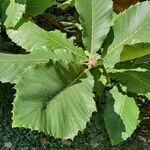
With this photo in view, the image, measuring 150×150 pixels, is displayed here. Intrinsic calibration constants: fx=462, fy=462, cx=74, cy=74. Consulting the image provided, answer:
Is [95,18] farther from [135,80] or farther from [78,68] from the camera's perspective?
[135,80]

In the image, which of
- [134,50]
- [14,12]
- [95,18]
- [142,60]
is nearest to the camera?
[134,50]

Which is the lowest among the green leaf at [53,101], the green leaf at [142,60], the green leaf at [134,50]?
the green leaf at [142,60]

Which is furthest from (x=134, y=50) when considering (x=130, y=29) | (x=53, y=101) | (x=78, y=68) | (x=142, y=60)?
(x=142, y=60)

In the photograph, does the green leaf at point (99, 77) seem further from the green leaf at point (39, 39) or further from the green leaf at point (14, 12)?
the green leaf at point (14, 12)

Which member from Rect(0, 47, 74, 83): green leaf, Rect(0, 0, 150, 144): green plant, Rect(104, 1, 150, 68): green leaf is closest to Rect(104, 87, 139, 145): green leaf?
Rect(0, 0, 150, 144): green plant

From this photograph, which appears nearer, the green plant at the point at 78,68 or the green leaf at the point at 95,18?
the green plant at the point at 78,68

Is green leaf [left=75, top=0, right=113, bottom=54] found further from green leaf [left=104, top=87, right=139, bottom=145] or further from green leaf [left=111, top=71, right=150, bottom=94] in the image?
green leaf [left=104, top=87, right=139, bottom=145]

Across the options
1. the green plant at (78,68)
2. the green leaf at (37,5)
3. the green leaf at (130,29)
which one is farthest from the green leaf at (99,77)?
the green leaf at (37,5)
